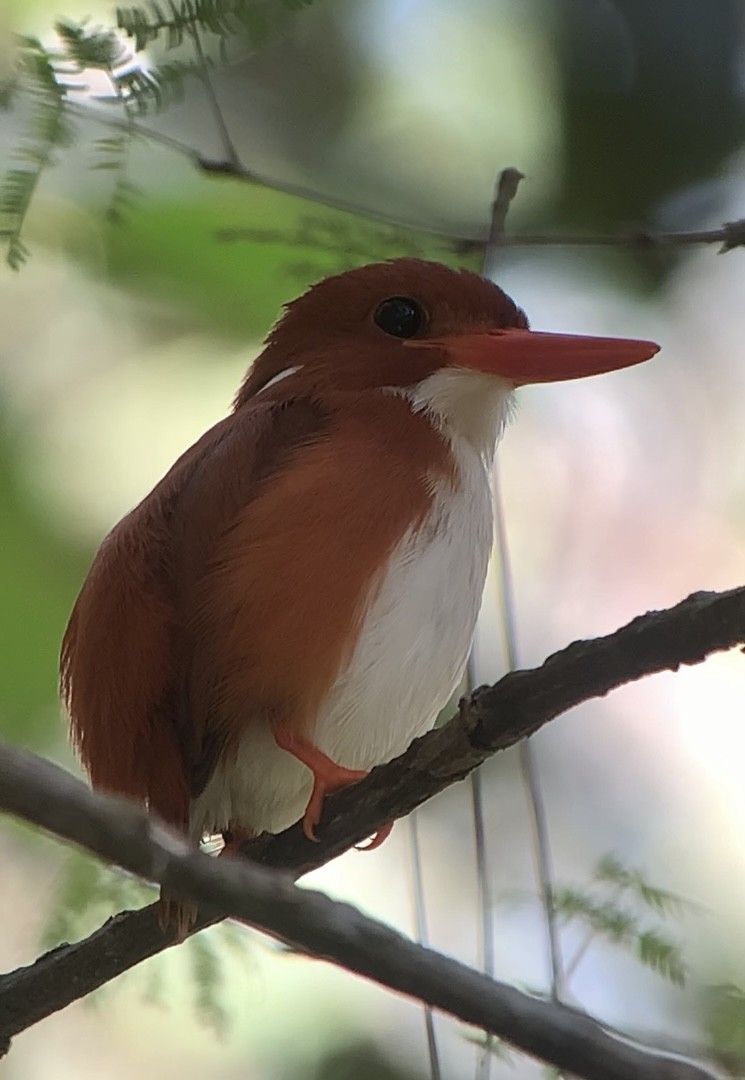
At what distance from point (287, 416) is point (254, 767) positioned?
361 mm

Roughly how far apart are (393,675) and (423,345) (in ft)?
1.35

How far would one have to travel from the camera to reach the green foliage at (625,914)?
152 cm

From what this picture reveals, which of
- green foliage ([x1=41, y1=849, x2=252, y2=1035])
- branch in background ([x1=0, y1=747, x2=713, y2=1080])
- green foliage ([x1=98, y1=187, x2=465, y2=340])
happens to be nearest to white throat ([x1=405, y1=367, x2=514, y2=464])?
green foliage ([x1=41, y1=849, x2=252, y2=1035])

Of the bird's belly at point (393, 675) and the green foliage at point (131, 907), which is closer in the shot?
the bird's belly at point (393, 675)

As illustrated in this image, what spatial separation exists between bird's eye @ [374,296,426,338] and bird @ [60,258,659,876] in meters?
0.06

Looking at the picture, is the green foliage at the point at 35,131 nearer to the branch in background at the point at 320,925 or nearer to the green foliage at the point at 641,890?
the branch in background at the point at 320,925

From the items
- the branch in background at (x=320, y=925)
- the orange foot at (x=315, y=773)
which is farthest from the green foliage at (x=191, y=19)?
the branch in background at (x=320, y=925)

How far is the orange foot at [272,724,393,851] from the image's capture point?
118cm

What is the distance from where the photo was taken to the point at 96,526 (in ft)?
8.02

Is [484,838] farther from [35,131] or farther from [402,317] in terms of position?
[35,131]

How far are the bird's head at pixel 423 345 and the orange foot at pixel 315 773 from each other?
0.41 metres

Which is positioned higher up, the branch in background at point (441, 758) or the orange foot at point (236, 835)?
the orange foot at point (236, 835)

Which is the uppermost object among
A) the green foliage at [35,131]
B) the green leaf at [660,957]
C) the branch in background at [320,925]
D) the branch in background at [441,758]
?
the green foliage at [35,131]

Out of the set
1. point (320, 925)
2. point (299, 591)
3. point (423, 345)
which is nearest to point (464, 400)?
point (423, 345)
